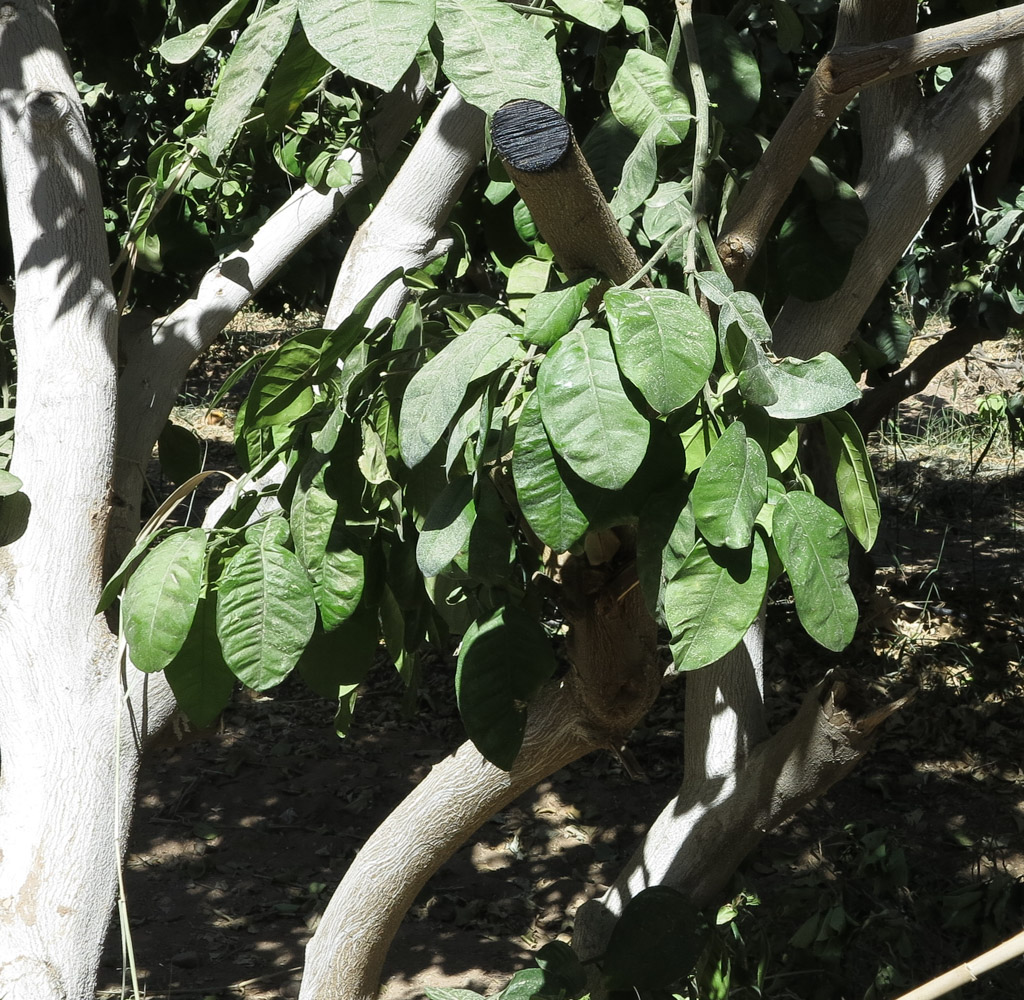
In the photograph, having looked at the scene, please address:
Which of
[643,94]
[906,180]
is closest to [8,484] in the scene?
[643,94]

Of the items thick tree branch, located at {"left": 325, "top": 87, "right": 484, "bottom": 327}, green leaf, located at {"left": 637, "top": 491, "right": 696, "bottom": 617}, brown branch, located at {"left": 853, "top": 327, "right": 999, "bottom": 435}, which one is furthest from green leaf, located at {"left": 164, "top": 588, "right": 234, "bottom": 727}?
brown branch, located at {"left": 853, "top": 327, "right": 999, "bottom": 435}

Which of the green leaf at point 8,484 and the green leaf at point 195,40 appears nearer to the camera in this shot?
the green leaf at point 195,40

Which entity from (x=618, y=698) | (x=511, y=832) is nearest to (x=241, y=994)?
(x=511, y=832)

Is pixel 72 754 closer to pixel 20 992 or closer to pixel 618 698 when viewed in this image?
pixel 20 992

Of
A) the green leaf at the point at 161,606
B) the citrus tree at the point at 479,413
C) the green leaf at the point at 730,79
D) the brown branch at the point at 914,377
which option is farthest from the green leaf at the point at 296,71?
the brown branch at the point at 914,377

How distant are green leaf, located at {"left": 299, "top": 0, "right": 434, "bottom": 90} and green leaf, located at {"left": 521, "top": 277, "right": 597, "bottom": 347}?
8.7 inches

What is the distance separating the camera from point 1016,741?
4.73 m

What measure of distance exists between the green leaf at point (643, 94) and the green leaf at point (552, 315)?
39cm

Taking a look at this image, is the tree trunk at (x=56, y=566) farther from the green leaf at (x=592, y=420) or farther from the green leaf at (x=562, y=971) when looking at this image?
the green leaf at (x=592, y=420)

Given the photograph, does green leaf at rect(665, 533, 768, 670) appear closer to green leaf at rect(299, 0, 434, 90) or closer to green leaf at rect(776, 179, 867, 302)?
green leaf at rect(299, 0, 434, 90)

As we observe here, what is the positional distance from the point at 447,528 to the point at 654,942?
1062 millimetres

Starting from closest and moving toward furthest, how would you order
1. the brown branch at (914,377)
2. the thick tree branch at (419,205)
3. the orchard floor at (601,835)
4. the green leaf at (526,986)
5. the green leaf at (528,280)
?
the green leaf at (528,280), the green leaf at (526,986), the thick tree branch at (419,205), the orchard floor at (601,835), the brown branch at (914,377)

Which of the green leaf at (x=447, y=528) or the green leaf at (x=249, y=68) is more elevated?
the green leaf at (x=249, y=68)

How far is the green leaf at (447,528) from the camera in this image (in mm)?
938
